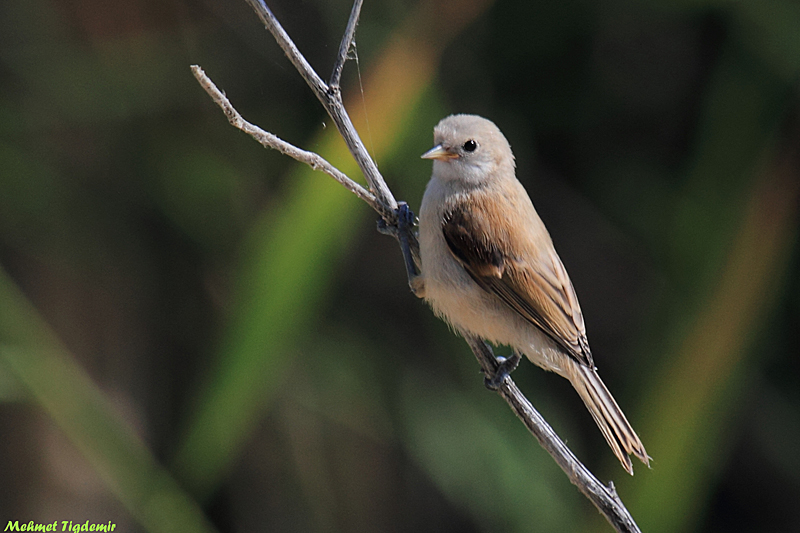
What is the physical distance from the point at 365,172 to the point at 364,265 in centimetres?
179

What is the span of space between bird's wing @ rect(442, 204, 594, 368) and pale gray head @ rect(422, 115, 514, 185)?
14cm

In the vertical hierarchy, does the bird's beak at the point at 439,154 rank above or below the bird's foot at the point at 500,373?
above

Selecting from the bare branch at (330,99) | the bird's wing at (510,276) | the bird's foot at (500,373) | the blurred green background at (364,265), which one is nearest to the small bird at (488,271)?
the bird's wing at (510,276)

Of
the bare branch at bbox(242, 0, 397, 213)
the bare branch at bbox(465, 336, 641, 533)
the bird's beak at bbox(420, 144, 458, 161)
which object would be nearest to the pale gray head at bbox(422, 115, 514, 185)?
the bird's beak at bbox(420, 144, 458, 161)

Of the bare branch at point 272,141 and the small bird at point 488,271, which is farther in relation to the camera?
the small bird at point 488,271

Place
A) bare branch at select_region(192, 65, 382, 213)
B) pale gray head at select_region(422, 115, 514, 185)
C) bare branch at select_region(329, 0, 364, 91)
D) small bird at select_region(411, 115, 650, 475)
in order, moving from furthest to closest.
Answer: pale gray head at select_region(422, 115, 514, 185) < small bird at select_region(411, 115, 650, 475) < bare branch at select_region(329, 0, 364, 91) < bare branch at select_region(192, 65, 382, 213)

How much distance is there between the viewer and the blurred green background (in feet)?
9.37

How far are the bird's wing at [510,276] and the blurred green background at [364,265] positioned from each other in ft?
1.90

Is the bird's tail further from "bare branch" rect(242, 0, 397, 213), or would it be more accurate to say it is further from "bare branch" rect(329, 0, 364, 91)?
"bare branch" rect(329, 0, 364, 91)

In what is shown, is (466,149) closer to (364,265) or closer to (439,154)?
(439,154)

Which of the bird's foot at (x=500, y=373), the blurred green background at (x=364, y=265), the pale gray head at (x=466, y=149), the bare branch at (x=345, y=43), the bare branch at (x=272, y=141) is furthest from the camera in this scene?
the blurred green background at (x=364, y=265)

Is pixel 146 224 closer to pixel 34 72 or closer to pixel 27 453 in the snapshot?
pixel 34 72

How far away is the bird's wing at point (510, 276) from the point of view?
2.37 meters

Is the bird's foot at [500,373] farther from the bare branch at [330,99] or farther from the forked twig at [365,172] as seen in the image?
the bare branch at [330,99]
